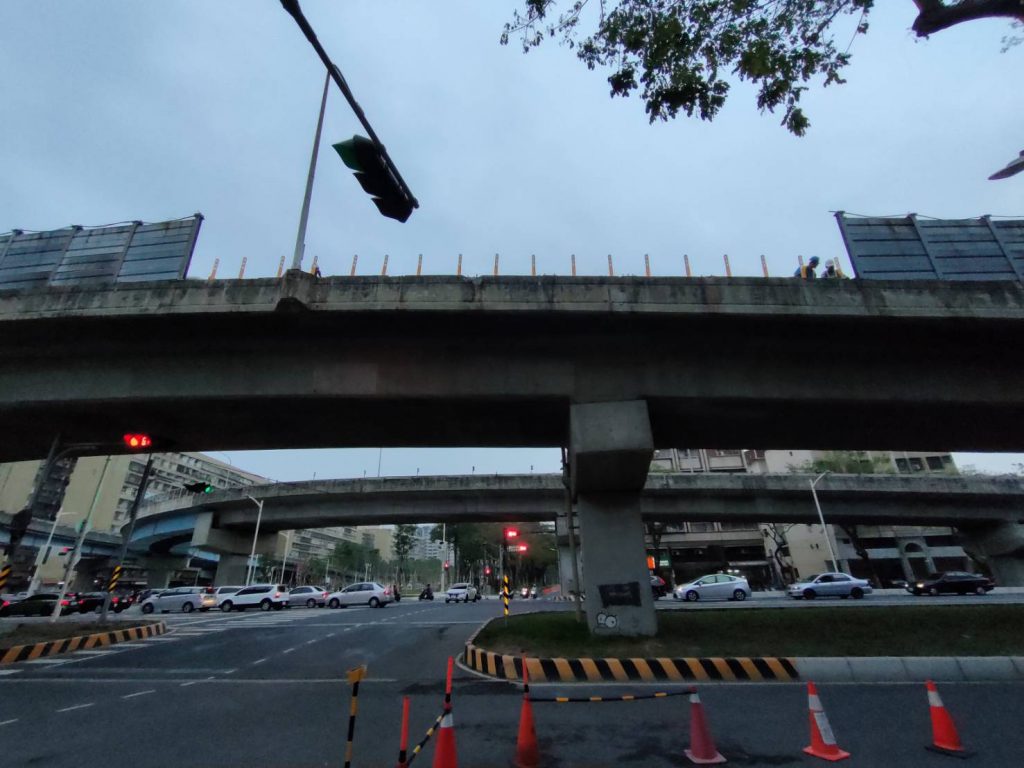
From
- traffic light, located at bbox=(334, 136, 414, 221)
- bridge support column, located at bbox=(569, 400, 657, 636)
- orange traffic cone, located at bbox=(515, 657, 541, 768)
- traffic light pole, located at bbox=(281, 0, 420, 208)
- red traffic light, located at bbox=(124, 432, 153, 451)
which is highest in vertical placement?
traffic light pole, located at bbox=(281, 0, 420, 208)

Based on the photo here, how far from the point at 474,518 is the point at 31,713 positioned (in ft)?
94.4

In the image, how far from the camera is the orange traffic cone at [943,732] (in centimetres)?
499

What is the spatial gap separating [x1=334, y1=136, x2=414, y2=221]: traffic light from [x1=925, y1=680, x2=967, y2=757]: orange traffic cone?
7.68 metres

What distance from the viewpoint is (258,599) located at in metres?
34.1

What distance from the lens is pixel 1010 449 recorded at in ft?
47.5

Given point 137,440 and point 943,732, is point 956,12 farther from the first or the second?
point 137,440

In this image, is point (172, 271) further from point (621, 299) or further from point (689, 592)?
point (689, 592)

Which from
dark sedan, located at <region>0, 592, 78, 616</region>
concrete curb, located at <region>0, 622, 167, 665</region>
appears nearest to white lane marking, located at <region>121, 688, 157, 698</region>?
concrete curb, located at <region>0, 622, 167, 665</region>

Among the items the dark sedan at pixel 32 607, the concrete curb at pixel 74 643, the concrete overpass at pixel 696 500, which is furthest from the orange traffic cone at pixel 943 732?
the dark sedan at pixel 32 607

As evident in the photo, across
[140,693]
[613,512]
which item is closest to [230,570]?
[140,693]

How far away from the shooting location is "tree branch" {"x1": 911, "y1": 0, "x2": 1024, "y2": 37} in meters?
6.53

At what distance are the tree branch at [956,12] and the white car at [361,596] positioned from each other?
36.5 metres

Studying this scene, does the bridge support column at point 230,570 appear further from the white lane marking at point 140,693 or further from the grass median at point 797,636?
the white lane marking at point 140,693

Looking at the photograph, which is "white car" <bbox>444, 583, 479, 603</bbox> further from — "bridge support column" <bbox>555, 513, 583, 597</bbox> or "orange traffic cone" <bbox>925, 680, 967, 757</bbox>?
"orange traffic cone" <bbox>925, 680, 967, 757</bbox>
